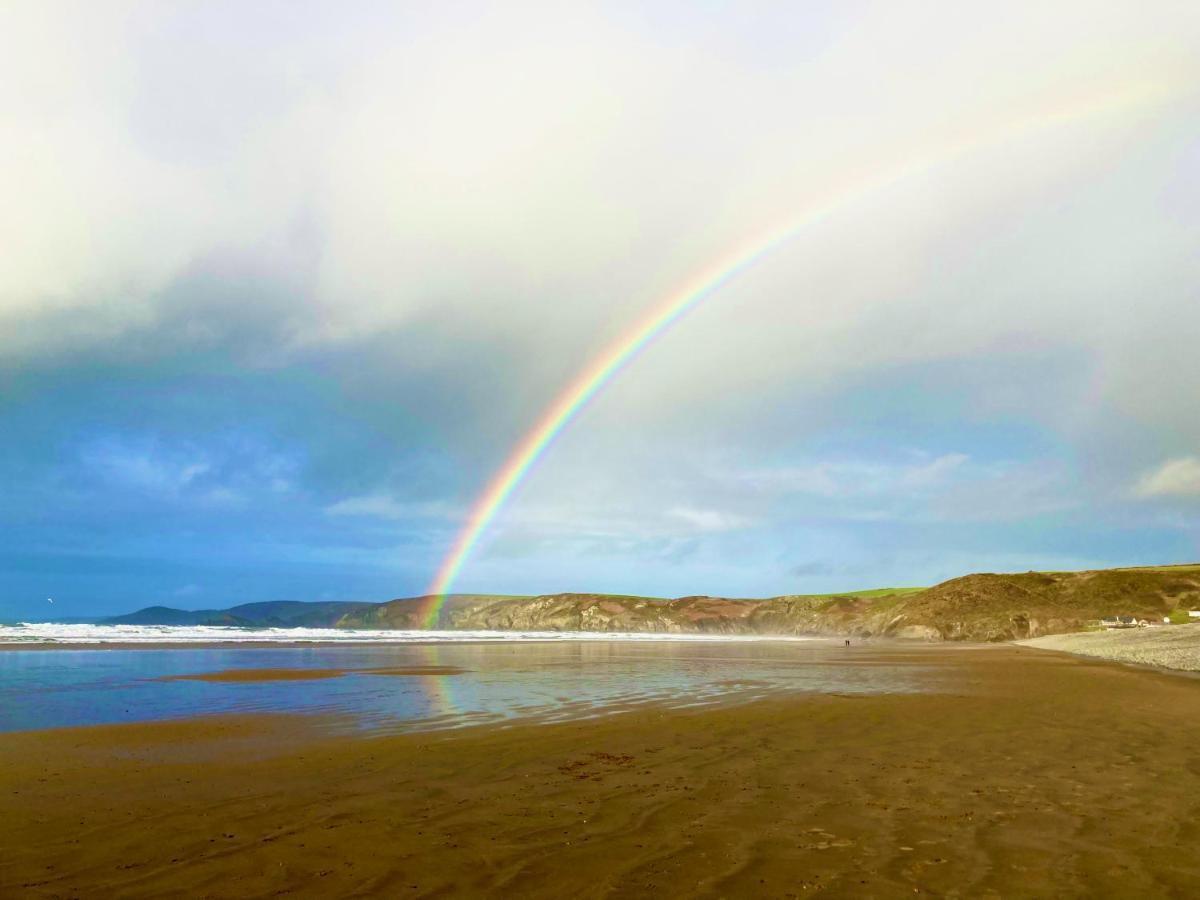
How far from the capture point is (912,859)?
8391 mm

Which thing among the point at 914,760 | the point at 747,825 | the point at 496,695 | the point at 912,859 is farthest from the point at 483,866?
the point at 496,695

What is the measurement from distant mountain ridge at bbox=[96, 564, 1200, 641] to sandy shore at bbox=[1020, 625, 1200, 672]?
29.7 metres

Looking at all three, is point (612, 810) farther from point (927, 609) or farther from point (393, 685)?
point (927, 609)

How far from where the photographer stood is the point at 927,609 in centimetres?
10169

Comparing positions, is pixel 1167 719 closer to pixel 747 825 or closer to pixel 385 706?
pixel 747 825

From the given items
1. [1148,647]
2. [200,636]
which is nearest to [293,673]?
[1148,647]

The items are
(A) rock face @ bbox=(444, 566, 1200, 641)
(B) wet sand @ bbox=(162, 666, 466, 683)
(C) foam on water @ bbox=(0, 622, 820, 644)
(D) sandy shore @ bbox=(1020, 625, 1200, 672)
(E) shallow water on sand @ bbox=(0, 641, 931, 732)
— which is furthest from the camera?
(A) rock face @ bbox=(444, 566, 1200, 641)

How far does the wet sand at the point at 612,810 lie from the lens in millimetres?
7879

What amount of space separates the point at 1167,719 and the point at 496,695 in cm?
2010

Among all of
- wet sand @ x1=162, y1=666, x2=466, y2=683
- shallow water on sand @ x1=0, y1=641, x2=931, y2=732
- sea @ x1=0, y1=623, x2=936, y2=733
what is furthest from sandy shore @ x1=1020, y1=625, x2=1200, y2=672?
wet sand @ x1=162, y1=666, x2=466, y2=683

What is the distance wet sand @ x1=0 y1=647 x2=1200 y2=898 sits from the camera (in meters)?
7.88

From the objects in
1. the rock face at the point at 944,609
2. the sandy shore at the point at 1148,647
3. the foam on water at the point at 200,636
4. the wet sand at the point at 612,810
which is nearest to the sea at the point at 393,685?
the wet sand at the point at 612,810

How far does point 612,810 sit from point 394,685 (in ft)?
69.1

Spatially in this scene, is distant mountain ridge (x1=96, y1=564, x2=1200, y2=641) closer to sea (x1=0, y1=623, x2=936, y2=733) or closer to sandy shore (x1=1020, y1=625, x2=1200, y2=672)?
sandy shore (x1=1020, y1=625, x2=1200, y2=672)
